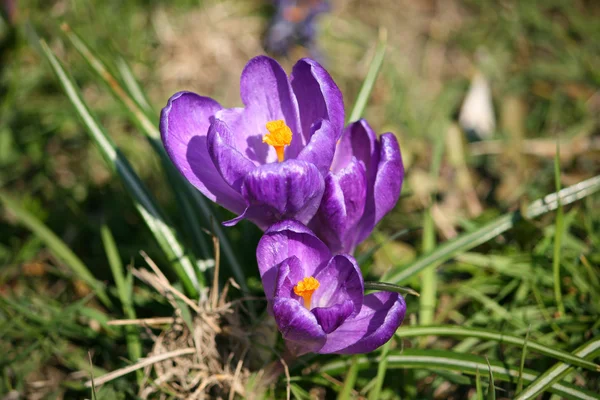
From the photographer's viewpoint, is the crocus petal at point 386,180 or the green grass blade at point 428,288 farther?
the green grass blade at point 428,288

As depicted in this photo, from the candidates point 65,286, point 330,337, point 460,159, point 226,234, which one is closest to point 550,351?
A: point 330,337

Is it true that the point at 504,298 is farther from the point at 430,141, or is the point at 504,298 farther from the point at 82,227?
the point at 82,227

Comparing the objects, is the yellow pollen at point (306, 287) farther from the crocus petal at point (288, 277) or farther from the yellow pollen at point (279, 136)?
the yellow pollen at point (279, 136)

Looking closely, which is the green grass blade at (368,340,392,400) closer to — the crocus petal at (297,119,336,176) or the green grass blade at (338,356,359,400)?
the green grass blade at (338,356,359,400)

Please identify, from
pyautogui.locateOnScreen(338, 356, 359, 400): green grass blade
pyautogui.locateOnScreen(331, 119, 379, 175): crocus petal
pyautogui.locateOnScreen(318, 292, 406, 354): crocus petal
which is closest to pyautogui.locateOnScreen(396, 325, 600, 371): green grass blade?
pyautogui.locateOnScreen(338, 356, 359, 400): green grass blade

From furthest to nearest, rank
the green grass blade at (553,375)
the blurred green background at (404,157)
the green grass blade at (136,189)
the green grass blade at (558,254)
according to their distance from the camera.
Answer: the blurred green background at (404,157), the green grass blade at (558,254), the green grass blade at (136,189), the green grass blade at (553,375)

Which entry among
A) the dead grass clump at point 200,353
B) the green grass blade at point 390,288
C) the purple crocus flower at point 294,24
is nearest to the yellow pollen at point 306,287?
the green grass blade at point 390,288

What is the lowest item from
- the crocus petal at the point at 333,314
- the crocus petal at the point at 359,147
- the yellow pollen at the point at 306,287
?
the crocus petal at the point at 333,314
